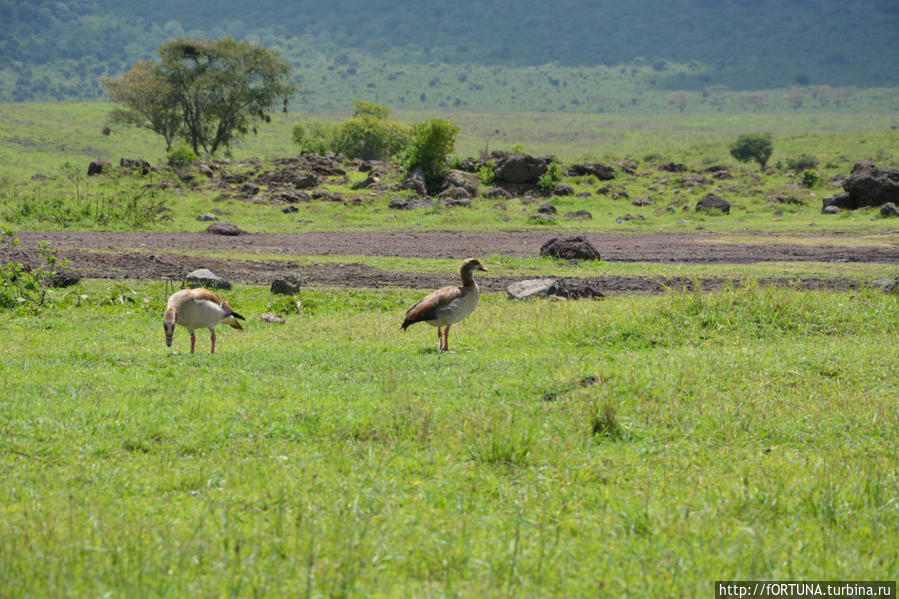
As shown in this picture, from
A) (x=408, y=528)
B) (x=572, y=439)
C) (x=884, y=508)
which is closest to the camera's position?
(x=408, y=528)

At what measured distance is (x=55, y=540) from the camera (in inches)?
197

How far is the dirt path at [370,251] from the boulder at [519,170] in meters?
14.7

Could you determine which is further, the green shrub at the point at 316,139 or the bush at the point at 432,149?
the green shrub at the point at 316,139

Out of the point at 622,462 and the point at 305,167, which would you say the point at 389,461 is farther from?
the point at 305,167

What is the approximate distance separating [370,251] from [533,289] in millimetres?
12169

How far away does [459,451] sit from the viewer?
7.25 meters

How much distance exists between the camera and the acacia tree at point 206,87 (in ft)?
219

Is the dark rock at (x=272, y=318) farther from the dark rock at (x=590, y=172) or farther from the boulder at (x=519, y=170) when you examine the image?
the dark rock at (x=590, y=172)

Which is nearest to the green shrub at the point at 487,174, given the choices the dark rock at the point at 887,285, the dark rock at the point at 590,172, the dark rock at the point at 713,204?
the dark rock at the point at 590,172

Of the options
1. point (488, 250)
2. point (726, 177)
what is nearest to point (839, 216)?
point (726, 177)

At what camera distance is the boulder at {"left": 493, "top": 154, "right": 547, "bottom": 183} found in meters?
51.6

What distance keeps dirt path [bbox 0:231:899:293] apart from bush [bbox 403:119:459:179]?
587 inches

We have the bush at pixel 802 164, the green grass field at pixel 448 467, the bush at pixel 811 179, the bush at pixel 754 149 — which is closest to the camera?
the green grass field at pixel 448 467

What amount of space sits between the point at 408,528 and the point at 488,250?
84.2ft
